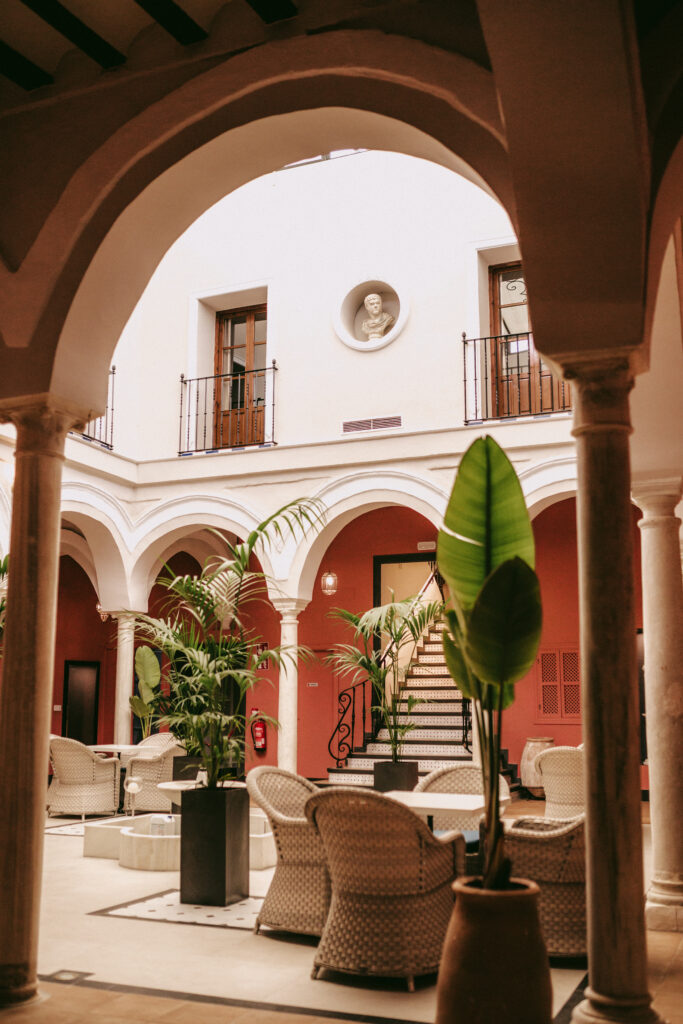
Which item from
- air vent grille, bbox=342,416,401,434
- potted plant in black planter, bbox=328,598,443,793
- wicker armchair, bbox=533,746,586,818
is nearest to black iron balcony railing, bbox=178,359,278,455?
air vent grille, bbox=342,416,401,434

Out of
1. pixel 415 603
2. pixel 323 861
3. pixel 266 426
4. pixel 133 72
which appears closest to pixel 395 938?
pixel 323 861

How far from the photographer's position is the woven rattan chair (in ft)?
13.3

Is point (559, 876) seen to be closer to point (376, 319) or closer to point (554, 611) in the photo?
point (554, 611)

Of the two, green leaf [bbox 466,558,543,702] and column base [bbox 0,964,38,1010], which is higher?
green leaf [bbox 466,558,543,702]

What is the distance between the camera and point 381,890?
13.4ft

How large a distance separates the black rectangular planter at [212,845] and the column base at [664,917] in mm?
2297

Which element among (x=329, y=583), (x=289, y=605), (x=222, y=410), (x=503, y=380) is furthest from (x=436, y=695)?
(x=222, y=410)

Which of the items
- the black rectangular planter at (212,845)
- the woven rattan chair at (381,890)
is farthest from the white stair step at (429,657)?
the woven rattan chair at (381,890)

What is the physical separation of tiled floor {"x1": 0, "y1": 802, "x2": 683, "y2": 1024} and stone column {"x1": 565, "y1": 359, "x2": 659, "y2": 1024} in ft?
1.83

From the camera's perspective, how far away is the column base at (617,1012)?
9.62ft

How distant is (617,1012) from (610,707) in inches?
35.4

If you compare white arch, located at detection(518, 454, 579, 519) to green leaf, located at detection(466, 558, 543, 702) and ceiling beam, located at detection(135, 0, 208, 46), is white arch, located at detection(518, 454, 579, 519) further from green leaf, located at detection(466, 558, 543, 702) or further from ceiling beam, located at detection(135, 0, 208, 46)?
green leaf, located at detection(466, 558, 543, 702)

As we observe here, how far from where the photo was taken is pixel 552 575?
12547 millimetres

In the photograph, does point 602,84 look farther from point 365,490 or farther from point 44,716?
point 365,490
